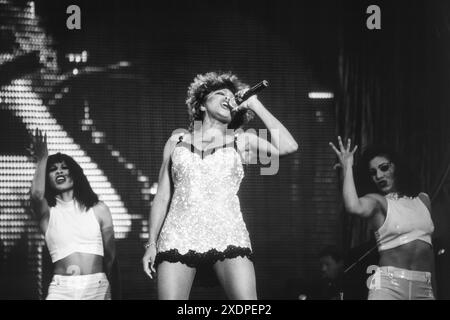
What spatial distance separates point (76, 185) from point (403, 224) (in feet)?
5.47

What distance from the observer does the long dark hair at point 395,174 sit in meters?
4.14

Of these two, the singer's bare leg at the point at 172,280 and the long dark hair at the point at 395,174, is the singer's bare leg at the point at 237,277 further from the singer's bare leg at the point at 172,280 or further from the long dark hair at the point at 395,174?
the long dark hair at the point at 395,174

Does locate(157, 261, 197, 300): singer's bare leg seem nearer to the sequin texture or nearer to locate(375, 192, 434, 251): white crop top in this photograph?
the sequin texture

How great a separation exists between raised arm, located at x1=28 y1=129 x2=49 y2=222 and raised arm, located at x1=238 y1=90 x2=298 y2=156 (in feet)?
3.66

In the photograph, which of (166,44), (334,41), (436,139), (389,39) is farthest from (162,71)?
(436,139)

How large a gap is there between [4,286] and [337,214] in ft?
5.66

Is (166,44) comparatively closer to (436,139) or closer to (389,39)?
(389,39)

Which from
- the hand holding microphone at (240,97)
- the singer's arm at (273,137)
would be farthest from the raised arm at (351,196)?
the hand holding microphone at (240,97)

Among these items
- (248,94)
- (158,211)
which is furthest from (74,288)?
(248,94)

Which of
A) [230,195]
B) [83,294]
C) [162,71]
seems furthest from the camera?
[162,71]

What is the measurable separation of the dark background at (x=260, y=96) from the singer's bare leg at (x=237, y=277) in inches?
31.6

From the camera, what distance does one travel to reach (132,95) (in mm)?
4121

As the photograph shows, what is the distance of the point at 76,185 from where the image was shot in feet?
13.2

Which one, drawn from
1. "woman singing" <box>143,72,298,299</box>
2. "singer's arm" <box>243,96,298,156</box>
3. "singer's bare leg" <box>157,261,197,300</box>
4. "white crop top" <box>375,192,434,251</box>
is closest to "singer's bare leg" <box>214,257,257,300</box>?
"woman singing" <box>143,72,298,299</box>
